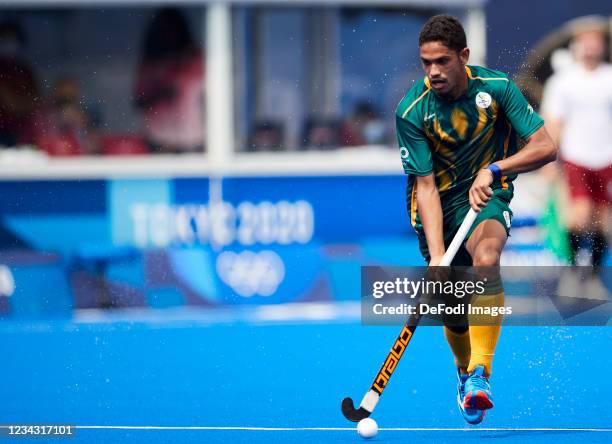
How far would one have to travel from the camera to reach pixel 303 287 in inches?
389

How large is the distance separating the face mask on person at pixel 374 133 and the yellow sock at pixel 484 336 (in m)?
4.61

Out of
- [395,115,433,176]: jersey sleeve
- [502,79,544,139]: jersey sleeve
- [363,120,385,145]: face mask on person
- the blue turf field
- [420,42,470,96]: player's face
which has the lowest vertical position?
the blue turf field

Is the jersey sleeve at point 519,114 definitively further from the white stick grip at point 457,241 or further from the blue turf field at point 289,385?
the blue turf field at point 289,385

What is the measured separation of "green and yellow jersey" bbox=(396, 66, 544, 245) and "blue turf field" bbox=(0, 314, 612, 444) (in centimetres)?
90

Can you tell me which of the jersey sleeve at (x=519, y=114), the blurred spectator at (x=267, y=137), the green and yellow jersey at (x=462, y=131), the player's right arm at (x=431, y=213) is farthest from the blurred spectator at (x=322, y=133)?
the jersey sleeve at (x=519, y=114)

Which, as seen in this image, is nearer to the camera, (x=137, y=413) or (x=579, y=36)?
(x=137, y=413)

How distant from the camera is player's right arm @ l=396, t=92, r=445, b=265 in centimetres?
557

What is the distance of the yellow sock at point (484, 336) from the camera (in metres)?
5.50

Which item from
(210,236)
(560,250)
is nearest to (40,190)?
(210,236)

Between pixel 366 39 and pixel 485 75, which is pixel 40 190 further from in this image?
pixel 485 75

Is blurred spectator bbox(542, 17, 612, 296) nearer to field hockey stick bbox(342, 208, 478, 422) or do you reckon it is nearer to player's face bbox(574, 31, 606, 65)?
player's face bbox(574, 31, 606, 65)

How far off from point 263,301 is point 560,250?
7.36 feet

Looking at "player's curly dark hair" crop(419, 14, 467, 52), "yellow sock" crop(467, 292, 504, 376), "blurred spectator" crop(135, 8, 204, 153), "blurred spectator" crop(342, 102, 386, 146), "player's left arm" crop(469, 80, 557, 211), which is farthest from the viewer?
"blurred spectator" crop(135, 8, 204, 153)

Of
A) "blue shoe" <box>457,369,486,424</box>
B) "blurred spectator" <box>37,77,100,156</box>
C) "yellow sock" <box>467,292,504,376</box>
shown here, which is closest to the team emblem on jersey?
"yellow sock" <box>467,292,504,376</box>
